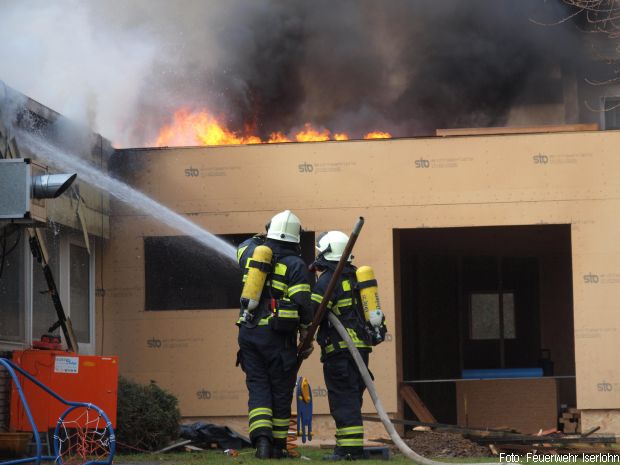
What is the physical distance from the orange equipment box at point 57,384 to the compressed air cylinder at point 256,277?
6.57 feet

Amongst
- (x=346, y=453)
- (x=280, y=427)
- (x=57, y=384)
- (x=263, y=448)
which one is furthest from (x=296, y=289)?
(x=57, y=384)

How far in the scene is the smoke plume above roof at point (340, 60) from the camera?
1692 cm

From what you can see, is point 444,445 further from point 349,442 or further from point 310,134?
point 310,134

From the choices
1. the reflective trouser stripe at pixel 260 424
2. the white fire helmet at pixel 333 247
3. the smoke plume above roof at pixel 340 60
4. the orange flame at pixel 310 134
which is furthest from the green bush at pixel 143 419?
the orange flame at pixel 310 134

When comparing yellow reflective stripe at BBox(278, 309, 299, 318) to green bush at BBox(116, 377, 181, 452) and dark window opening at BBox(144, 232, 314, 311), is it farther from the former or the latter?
dark window opening at BBox(144, 232, 314, 311)

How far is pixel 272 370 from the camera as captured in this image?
8.91 meters

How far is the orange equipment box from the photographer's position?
32.1 ft

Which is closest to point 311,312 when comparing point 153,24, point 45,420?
point 45,420

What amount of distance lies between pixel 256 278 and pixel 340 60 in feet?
34.4

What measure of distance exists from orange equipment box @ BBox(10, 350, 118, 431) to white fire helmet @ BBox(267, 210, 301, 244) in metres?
2.20

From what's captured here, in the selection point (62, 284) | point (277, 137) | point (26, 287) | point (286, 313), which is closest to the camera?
point (286, 313)

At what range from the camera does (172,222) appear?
13.7 meters

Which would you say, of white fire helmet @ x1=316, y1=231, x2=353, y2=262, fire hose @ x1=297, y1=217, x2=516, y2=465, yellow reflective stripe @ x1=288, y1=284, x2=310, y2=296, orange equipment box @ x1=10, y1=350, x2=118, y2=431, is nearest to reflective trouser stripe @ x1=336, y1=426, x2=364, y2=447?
fire hose @ x1=297, y1=217, x2=516, y2=465

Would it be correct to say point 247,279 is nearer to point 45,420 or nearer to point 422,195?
point 45,420
